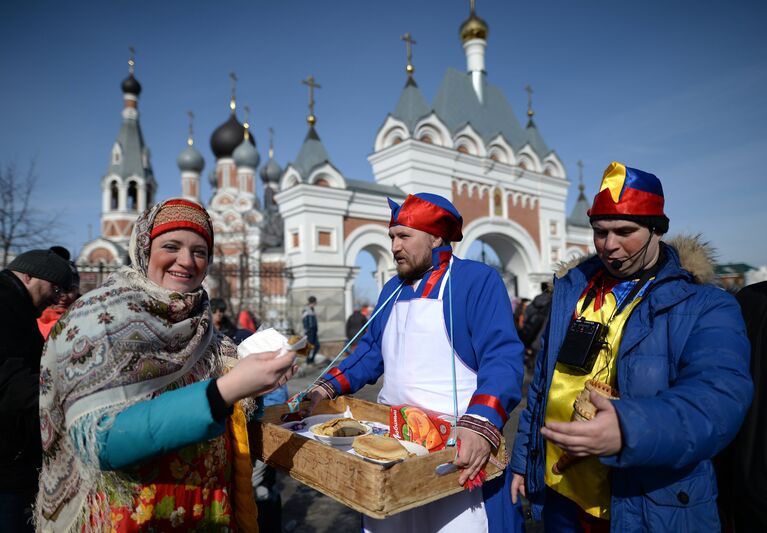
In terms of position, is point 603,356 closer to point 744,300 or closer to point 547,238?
point 744,300

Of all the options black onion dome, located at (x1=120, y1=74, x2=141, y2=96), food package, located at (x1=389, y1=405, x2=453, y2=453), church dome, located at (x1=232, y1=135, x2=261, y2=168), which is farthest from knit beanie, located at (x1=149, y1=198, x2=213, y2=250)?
black onion dome, located at (x1=120, y1=74, x2=141, y2=96)

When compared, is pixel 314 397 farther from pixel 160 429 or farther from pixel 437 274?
pixel 160 429

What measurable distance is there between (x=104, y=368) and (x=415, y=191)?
13387 mm

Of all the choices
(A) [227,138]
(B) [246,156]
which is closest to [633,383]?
(B) [246,156]

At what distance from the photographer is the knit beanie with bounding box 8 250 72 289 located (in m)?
2.34

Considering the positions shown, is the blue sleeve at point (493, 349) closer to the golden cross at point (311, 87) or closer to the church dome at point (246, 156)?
the golden cross at point (311, 87)

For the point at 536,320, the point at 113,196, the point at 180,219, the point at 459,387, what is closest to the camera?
the point at 180,219

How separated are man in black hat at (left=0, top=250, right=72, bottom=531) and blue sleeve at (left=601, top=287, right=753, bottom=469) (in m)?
2.20

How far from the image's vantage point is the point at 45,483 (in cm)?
161

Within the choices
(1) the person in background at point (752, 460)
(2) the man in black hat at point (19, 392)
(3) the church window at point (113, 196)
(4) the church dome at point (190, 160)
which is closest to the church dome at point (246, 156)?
(4) the church dome at point (190, 160)

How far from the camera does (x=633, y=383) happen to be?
1.58 metres

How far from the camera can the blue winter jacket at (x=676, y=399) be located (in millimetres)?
1166

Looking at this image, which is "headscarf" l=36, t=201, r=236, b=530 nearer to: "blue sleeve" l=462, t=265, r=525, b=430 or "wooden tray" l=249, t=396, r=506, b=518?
"wooden tray" l=249, t=396, r=506, b=518

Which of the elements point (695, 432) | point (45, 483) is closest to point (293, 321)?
point (45, 483)
